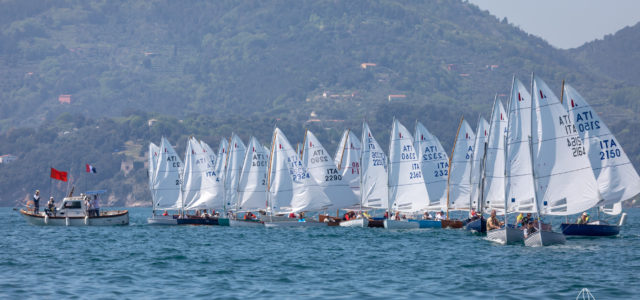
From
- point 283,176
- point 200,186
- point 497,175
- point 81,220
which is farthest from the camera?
point 200,186

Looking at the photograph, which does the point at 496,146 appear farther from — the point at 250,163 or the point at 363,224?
the point at 250,163

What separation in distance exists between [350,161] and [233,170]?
1057 cm

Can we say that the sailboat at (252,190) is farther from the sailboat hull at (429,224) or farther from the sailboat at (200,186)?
the sailboat hull at (429,224)

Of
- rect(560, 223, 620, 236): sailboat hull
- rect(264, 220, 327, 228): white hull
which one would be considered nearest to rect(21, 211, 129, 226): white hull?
rect(264, 220, 327, 228): white hull

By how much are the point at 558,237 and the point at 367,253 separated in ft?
33.8

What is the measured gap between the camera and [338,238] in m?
63.4

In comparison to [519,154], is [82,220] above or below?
below

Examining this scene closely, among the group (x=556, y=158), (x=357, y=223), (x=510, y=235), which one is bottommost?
(x=510, y=235)

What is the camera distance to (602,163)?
5944 centimetres

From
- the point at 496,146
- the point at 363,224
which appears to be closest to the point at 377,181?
the point at 363,224

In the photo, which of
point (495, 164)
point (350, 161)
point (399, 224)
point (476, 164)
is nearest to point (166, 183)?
point (350, 161)

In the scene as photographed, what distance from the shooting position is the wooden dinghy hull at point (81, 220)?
267ft

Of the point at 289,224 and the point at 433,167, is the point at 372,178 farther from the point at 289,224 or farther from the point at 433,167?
the point at 289,224

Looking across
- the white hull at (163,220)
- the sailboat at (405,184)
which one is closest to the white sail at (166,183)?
the white hull at (163,220)
